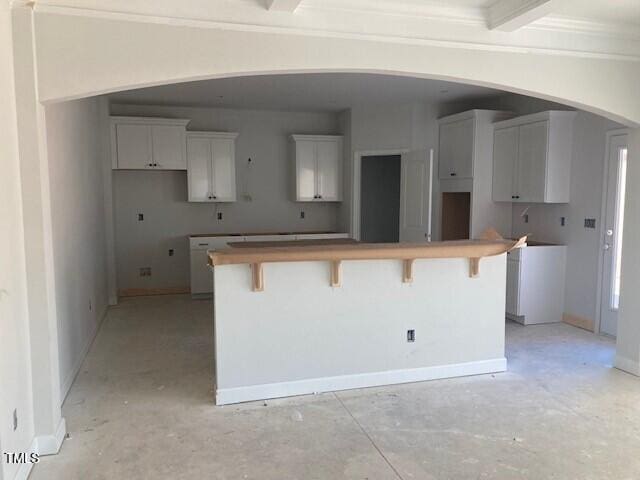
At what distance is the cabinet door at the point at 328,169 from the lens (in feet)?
24.0

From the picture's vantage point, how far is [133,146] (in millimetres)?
6531

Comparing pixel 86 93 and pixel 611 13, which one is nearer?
pixel 86 93

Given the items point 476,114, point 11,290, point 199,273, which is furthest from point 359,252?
point 199,273

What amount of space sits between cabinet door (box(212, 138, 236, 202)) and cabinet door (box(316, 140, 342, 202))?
124 centimetres

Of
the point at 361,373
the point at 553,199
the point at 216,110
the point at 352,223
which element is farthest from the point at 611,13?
the point at 216,110

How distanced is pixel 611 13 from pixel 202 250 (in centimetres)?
523

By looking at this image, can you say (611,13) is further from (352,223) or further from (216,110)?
(216,110)

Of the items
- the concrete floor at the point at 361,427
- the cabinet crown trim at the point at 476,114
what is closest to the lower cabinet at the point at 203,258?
the concrete floor at the point at 361,427

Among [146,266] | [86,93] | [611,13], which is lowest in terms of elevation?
[146,266]

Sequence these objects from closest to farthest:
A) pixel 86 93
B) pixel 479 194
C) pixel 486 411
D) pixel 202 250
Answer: pixel 86 93 < pixel 486 411 < pixel 479 194 < pixel 202 250

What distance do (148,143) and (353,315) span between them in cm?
419

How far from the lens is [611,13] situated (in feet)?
11.2

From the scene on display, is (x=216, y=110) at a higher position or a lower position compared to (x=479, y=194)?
higher

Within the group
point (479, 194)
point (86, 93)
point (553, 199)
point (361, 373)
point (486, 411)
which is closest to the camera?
point (86, 93)
